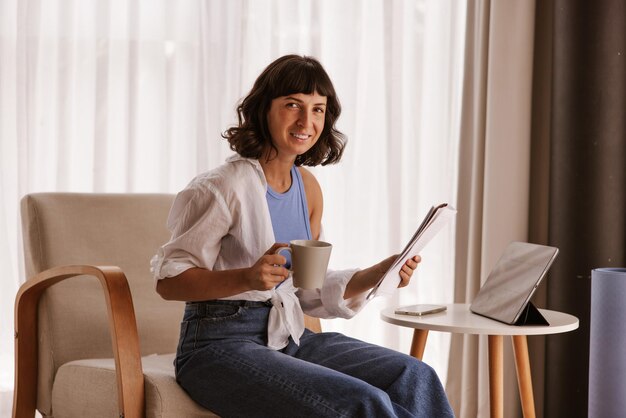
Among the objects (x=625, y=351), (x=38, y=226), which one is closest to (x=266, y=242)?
(x=38, y=226)

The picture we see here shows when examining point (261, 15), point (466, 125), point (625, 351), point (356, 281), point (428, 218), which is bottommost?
point (625, 351)

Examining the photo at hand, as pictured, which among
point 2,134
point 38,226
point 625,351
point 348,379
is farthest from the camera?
point 2,134

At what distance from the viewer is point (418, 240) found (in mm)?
1610

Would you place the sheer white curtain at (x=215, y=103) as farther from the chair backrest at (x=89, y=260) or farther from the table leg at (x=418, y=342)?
the table leg at (x=418, y=342)

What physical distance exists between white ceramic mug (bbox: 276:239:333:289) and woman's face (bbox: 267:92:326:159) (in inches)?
13.0

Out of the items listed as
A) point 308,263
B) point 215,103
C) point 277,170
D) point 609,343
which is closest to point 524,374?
point 609,343

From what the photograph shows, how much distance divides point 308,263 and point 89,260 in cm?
87

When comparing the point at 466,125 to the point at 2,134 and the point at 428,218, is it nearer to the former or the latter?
the point at 428,218

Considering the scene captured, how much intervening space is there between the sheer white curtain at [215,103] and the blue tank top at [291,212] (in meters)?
0.98

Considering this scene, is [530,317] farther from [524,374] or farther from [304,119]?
[304,119]

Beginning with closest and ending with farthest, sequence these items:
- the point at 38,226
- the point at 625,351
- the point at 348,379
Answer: the point at 348,379
the point at 38,226
the point at 625,351

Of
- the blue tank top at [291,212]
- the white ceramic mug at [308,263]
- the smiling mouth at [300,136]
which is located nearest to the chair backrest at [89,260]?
Result: the blue tank top at [291,212]

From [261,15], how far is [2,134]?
3.05 feet

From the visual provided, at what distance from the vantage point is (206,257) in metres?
1.60
